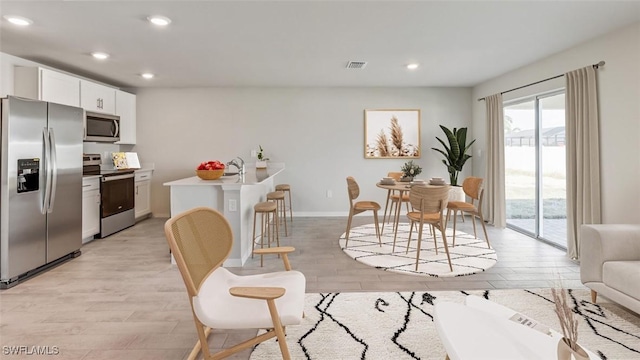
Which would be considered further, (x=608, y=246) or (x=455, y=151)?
(x=455, y=151)

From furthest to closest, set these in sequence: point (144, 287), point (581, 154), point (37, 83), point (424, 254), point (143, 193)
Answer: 1. point (143, 193)
2. point (37, 83)
3. point (424, 254)
4. point (581, 154)
5. point (144, 287)

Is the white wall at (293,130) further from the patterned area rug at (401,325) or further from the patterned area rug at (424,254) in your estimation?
the patterned area rug at (401,325)

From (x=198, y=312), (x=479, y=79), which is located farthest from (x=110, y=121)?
(x=479, y=79)

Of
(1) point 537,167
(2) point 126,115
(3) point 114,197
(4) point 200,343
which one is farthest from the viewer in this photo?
(2) point 126,115

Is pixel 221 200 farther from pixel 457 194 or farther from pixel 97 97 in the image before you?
pixel 457 194

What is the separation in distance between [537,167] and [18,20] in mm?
6317

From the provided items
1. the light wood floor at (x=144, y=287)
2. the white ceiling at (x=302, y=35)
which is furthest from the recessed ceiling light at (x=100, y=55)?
the light wood floor at (x=144, y=287)

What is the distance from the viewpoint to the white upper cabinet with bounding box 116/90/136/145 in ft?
17.6

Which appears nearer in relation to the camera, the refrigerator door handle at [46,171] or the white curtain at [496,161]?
the refrigerator door handle at [46,171]

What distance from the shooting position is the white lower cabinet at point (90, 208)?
4238mm

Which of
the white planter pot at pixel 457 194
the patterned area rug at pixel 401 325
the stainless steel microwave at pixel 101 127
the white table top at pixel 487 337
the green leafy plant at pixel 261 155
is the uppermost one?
the stainless steel microwave at pixel 101 127

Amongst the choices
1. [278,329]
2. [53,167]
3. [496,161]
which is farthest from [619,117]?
[53,167]

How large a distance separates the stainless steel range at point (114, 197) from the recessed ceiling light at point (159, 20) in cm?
269

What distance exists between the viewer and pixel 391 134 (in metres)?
6.09
